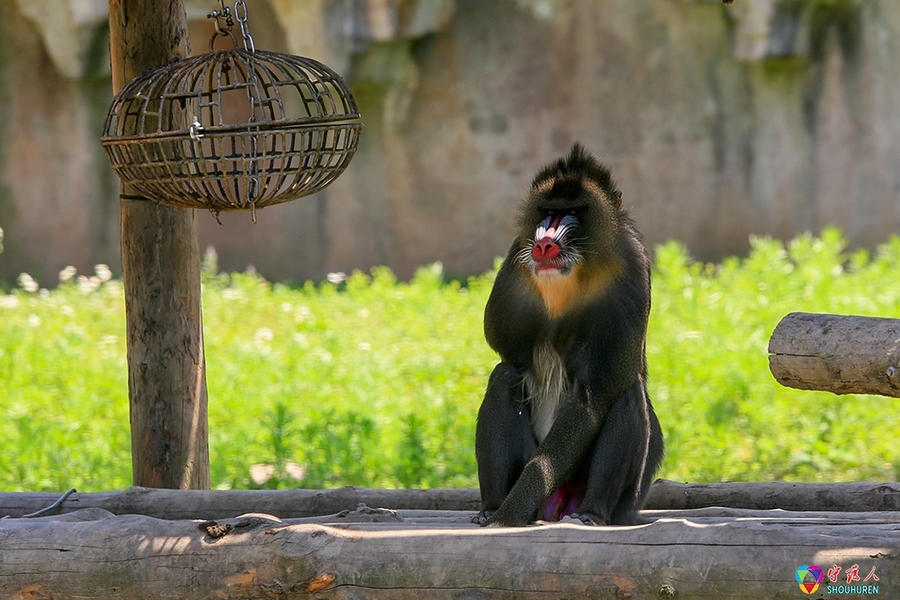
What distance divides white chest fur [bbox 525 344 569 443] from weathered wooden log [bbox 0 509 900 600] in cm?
88

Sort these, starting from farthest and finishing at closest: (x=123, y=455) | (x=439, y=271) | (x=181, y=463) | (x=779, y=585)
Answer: (x=439, y=271) → (x=123, y=455) → (x=181, y=463) → (x=779, y=585)

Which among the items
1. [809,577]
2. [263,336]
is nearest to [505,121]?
[263,336]

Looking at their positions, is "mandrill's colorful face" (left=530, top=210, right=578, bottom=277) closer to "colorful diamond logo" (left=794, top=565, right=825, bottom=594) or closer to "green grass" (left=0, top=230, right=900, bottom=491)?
"colorful diamond logo" (left=794, top=565, right=825, bottom=594)

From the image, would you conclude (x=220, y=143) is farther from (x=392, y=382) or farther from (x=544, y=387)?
(x=392, y=382)

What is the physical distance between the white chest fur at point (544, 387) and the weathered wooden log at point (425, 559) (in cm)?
88

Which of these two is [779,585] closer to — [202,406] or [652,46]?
[202,406]

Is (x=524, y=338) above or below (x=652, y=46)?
below

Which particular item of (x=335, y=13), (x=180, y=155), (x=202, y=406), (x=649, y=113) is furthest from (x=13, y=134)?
(x=180, y=155)

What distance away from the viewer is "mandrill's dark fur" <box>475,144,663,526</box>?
331 centimetres

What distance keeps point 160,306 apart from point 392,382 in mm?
3047

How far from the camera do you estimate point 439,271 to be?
30.6ft

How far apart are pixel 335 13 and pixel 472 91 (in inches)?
55.6

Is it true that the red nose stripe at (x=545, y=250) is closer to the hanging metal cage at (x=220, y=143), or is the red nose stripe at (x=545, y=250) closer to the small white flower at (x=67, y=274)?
the hanging metal cage at (x=220, y=143)

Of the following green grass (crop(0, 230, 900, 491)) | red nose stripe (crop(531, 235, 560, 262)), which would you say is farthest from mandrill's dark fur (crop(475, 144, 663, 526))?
green grass (crop(0, 230, 900, 491))
